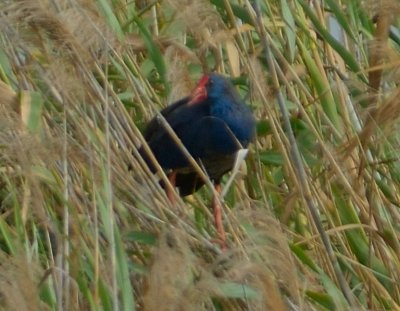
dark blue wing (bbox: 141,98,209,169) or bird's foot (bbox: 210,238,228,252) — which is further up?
bird's foot (bbox: 210,238,228,252)

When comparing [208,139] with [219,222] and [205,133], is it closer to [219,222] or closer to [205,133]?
[205,133]

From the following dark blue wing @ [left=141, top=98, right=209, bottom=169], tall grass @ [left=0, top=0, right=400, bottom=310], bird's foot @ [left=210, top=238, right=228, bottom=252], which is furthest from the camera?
dark blue wing @ [left=141, top=98, right=209, bottom=169]

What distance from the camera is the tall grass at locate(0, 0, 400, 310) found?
5.38 feet

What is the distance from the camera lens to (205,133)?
10.0ft

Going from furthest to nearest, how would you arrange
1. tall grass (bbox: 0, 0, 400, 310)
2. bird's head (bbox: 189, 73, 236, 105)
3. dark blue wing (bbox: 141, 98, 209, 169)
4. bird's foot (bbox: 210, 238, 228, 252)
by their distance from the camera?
dark blue wing (bbox: 141, 98, 209, 169) < bird's head (bbox: 189, 73, 236, 105) < bird's foot (bbox: 210, 238, 228, 252) < tall grass (bbox: 0, 0, 400, 310)

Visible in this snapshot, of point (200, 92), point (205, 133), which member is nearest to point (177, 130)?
point (205, 133)

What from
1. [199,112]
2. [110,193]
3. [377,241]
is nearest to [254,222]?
[110,193]

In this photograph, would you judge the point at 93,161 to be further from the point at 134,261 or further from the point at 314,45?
the point at 314,45

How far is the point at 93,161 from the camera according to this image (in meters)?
1.82

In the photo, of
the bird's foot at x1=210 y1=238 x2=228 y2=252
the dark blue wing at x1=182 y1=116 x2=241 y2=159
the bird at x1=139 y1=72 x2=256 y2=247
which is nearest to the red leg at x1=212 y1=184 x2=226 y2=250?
the bird's foot at x1=210 y1=238 x2=228 y2=252

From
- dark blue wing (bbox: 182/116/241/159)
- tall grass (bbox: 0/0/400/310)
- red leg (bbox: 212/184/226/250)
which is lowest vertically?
dark blue wing (bbox: 182/116/241/159)

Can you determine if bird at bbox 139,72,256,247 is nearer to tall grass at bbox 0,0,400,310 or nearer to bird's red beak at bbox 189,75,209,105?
bird's red beak at bbox 189,75,209,105

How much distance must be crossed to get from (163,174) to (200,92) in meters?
0.84

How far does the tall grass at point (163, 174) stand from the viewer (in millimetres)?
1641
